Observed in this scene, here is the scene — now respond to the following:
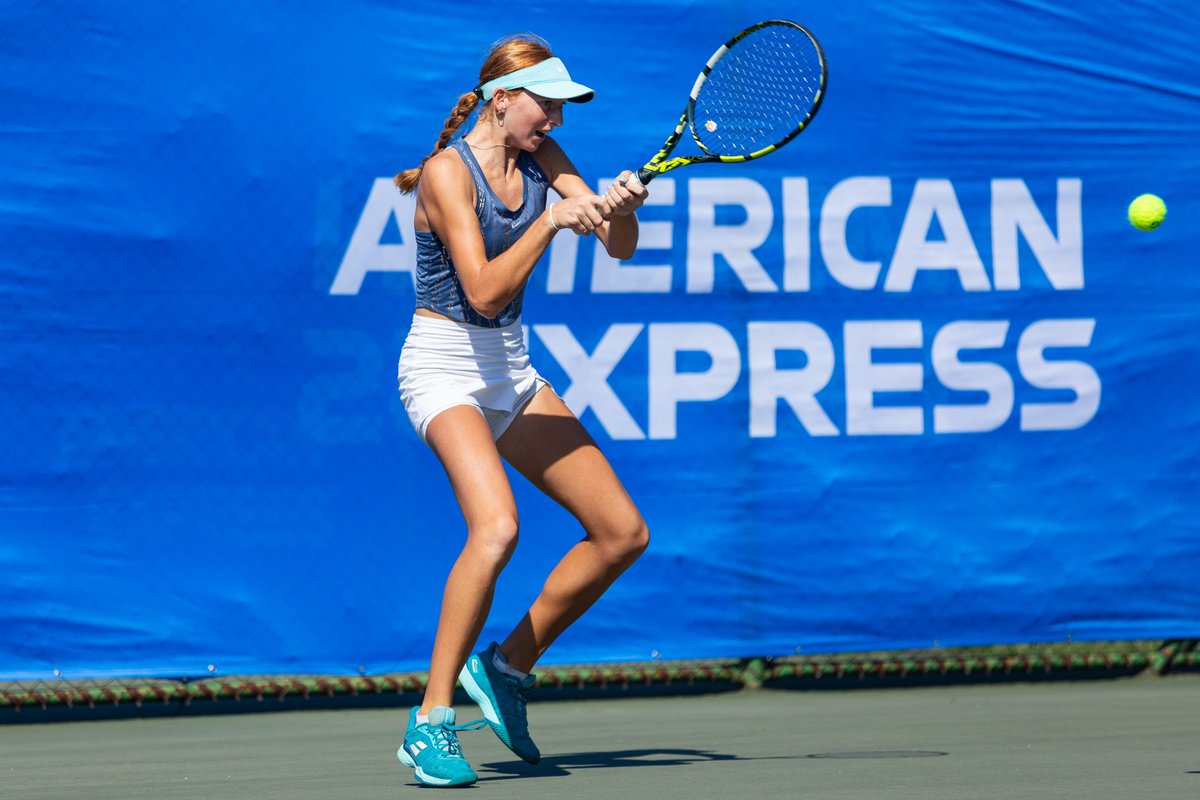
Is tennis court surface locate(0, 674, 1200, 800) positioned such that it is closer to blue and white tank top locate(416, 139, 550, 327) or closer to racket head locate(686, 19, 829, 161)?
blue and white tank top locate(416, 139, 550, 327)

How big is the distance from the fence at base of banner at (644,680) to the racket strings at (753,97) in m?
1.78

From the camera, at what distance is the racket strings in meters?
3.85

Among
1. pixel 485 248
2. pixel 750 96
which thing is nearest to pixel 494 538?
pixel 485 248

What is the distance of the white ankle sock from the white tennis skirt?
47 centimetres

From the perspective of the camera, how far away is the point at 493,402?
3.52m

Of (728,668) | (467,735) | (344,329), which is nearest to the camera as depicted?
(467,735)

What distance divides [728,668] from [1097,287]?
1.64m

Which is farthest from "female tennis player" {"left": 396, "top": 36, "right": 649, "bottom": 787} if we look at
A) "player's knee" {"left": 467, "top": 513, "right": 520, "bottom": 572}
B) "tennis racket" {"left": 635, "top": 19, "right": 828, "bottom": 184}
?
"tennis racket" {"left": 635, "top": 19, "right": 828, "bottom": 184}

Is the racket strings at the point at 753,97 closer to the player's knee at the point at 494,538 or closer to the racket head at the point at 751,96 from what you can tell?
the racket head at the point at 751,96

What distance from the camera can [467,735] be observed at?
432 cm

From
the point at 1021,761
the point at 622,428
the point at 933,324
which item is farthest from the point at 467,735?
the point at 933,324

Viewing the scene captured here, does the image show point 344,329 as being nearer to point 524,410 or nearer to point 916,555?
point 524,410

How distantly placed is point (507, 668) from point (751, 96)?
1.46 meters

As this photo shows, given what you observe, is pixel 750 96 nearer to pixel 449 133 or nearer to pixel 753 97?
pixel 753 97
